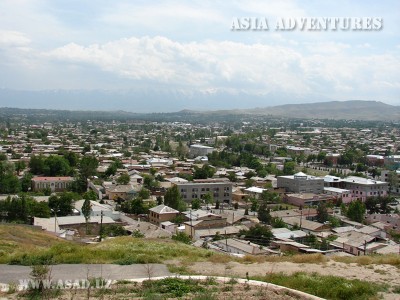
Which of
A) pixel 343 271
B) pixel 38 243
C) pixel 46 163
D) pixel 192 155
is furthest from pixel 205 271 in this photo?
pixel 192 155

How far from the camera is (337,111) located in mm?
178875

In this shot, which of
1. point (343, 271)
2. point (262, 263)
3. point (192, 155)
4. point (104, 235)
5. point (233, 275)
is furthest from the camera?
point (192, 155)

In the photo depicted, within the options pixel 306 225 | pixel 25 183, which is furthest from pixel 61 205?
pixel 306 225

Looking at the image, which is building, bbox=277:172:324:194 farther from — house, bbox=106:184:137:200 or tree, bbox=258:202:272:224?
house, bbox=106:184:137:200

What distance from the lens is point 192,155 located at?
47.8m

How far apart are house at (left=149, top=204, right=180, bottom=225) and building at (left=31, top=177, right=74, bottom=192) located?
933 cm

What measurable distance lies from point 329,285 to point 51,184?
23648mm

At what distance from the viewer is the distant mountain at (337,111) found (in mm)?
162837

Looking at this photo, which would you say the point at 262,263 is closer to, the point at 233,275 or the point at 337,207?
the point at 233,275

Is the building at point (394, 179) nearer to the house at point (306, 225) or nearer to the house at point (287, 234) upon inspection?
the house at point (306, 225)

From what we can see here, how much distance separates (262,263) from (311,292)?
1.70 metres

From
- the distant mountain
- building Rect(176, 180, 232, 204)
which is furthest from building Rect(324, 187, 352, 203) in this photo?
the distant mountain

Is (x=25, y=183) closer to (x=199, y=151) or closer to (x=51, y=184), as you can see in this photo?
(x=51, y=184)

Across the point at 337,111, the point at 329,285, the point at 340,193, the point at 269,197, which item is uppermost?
the point at 337,111
